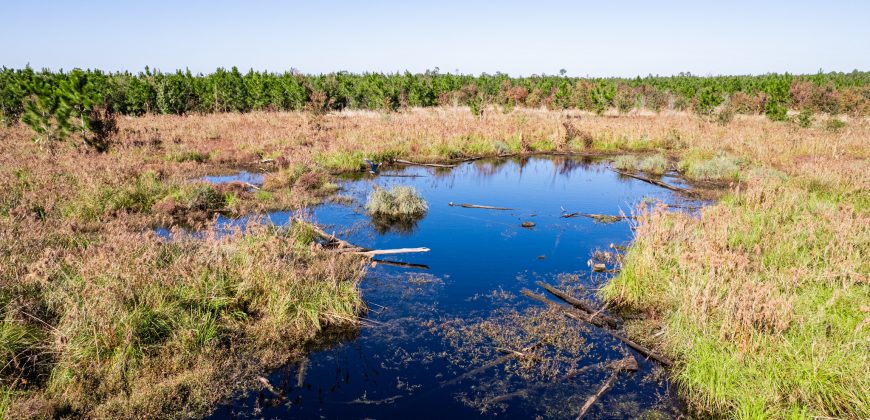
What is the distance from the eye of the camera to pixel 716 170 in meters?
17.8

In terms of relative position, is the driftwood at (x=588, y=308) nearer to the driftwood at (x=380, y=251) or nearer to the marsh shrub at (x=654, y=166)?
the driftwood at (x=380, y=251)

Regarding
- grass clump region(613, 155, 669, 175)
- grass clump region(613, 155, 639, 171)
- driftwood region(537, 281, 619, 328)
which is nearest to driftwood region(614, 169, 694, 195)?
grass clump region(613, 155, 639, 171)

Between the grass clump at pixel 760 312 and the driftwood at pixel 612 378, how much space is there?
0.54 metres

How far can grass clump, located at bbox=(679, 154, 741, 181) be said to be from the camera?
1752 cm

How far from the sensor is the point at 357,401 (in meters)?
5.55

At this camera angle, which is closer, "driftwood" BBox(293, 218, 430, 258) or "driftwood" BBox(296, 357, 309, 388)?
"driftwood" BBox(296, 357, 309, 388)

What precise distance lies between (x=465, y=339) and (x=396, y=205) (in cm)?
700

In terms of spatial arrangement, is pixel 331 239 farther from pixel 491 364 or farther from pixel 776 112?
pixel 776 112

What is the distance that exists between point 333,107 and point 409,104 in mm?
8738

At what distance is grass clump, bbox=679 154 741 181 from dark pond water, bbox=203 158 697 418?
26.0 ft

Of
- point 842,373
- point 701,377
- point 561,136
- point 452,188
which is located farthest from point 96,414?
point 561,136

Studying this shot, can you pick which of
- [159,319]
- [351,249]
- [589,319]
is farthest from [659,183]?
[159,319]

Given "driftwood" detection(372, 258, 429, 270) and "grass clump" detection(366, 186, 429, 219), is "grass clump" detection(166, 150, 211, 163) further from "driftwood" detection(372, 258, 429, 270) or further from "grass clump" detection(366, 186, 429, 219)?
"driftwood" detection(372, 258, 429, 270)

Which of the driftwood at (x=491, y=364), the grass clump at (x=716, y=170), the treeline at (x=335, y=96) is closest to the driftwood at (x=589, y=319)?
the driftwood at (x=491, y=364)
